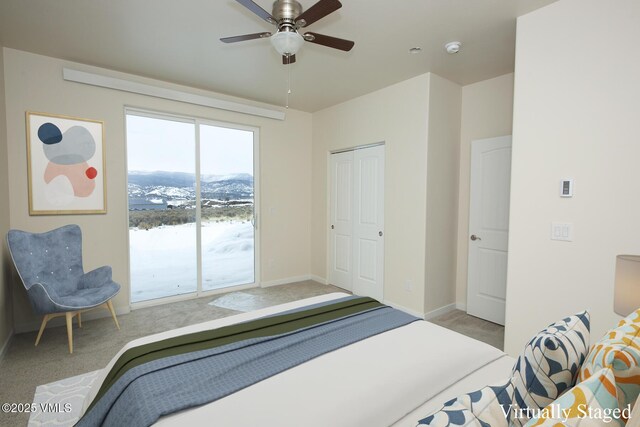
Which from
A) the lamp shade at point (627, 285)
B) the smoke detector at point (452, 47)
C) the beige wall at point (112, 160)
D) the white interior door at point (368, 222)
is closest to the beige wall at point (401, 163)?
the white interior door at point (368, 222)

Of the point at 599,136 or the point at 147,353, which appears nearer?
the point at 147,353

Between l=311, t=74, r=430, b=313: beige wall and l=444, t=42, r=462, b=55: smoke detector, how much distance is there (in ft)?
1.82

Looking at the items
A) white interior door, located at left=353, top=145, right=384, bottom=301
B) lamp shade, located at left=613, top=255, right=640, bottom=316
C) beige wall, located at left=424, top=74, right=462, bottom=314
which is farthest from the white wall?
lamp shade, located at left=613, top=255, right=640, bottom=316

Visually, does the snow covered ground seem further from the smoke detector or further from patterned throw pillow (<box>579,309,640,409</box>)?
patterned throw pillow (<box>579,309,640,409</box>)

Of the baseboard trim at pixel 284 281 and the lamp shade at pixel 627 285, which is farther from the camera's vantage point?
the baseboard trim at pixel 284 281

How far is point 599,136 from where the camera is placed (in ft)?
6.38

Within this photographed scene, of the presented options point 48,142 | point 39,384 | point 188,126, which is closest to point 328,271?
point 188,126

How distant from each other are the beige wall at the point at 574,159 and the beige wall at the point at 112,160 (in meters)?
3.19

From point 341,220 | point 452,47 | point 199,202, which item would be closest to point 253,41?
point 452,47

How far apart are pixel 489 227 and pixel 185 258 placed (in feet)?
12.4

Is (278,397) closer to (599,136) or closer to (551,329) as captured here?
(551,329)

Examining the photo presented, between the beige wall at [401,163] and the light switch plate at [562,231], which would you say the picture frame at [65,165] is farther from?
the light switch plate at [562,231]

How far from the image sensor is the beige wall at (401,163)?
3.38m

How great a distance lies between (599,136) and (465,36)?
4.31 feet
